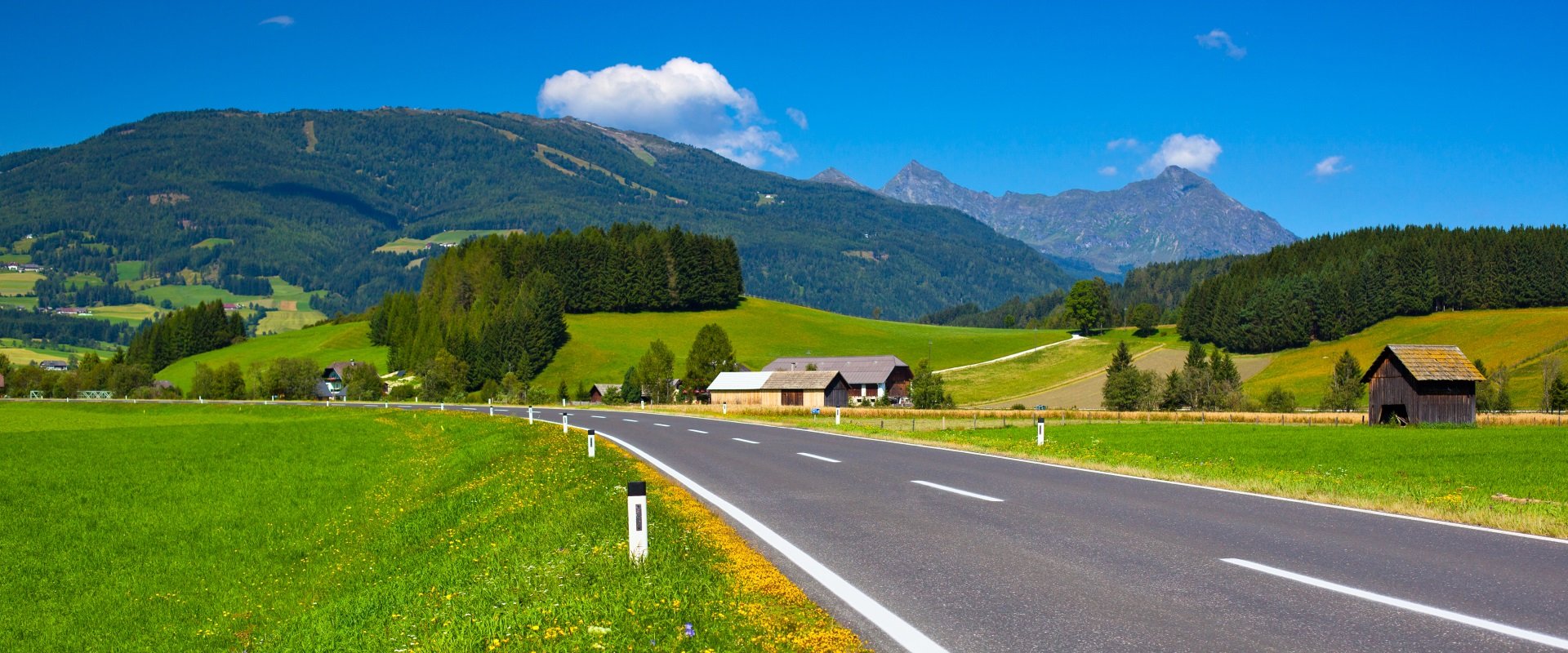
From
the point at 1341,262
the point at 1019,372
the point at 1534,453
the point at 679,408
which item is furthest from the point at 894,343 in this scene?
the point at 1534,453

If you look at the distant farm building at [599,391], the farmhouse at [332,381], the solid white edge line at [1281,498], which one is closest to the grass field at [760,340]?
the distant farm building at [599,391]

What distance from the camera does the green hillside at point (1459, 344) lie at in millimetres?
99125

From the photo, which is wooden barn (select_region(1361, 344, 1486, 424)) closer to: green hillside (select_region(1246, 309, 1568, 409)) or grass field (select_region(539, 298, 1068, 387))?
green hillside (select_region(1246, 309, 1568, 409))

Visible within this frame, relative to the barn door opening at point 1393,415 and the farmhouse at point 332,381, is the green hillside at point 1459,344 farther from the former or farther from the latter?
the farmhouse at point 332,381

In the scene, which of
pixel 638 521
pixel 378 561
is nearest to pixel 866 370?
pixel 378 561

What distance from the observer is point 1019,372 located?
132m

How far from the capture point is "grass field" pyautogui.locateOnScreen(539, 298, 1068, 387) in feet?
417

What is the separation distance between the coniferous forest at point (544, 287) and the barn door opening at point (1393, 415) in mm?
96092

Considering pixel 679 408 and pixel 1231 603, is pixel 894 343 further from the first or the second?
pixel 1231 603

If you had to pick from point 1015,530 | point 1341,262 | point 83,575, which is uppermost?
point 1341,262

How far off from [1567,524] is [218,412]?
84.5 meters

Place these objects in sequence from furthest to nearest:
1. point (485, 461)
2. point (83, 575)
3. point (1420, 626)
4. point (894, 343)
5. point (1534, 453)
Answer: point (894, 343) → point (1534, 453) → point (485, 461) → point (83, 575) → point (1420, 626)

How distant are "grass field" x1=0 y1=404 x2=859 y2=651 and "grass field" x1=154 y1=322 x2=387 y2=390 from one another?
399 feet

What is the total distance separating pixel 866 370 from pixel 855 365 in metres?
2.25
